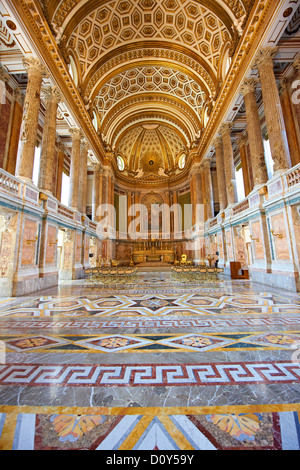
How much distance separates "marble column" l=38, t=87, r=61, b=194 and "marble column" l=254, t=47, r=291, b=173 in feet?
31.9

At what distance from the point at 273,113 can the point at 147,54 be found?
1320 centimetres

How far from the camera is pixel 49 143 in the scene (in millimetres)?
9758

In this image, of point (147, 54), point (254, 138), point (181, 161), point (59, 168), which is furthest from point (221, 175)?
point (181, 161)

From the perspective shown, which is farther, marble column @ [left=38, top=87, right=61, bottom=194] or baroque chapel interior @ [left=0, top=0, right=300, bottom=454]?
marble column @ [left=38, top=87, right=61, bottom=194]

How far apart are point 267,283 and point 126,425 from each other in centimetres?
846

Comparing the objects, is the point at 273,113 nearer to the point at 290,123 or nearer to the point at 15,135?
the point at 290,123

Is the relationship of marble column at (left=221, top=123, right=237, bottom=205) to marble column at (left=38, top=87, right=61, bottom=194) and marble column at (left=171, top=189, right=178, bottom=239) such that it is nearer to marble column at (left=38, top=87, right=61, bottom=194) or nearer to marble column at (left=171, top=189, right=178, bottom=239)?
marble column at (left=38, top=87, right=61, bottom=194)

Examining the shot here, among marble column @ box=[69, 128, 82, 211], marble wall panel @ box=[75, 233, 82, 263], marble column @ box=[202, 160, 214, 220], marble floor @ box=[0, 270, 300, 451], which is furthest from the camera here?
marble column @ box=[202, 160, 214, 220]

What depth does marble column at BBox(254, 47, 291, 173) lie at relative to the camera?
781cm

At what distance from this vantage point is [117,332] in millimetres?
3305

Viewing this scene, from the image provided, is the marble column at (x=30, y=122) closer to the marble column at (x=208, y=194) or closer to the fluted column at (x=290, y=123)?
the fluted column at (x=290, y=123)

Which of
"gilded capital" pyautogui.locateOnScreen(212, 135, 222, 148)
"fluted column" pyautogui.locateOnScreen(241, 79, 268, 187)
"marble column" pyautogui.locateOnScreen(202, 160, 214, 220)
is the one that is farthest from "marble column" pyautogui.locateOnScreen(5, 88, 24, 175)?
"marble column" pyautogui.locateOnScreen(202, 160, 214, 220)
